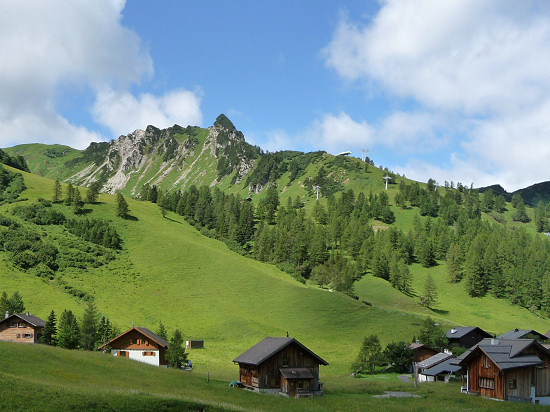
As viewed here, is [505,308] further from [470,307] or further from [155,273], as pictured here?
[155,273]

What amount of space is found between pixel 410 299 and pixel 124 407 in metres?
118

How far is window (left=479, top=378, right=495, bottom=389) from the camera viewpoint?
4678 cm

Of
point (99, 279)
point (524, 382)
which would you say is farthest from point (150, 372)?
point (99, 279)

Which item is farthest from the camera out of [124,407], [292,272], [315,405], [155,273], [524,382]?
[292,272]

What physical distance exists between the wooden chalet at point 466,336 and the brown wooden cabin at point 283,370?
4190cm

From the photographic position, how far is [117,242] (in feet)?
454

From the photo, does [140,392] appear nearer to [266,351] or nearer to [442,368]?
[266,351]

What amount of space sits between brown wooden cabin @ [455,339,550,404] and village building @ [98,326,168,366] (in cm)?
4465

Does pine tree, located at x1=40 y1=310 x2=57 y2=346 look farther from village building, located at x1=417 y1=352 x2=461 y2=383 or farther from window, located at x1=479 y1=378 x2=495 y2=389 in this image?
window, located at x1=479 y1=378 x2=495 y2=389

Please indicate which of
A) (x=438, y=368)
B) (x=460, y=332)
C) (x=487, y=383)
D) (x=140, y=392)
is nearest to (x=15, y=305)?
(x=140, y=392)

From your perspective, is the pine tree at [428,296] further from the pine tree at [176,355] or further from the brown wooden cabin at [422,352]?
the pine tree at [176,355]

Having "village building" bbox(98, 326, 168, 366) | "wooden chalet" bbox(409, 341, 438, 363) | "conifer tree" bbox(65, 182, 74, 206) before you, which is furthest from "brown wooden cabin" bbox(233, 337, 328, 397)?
"conifer tree" bbox(65, 182, 74, 206)

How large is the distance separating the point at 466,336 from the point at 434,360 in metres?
16.4

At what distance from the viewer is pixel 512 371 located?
45.7m
